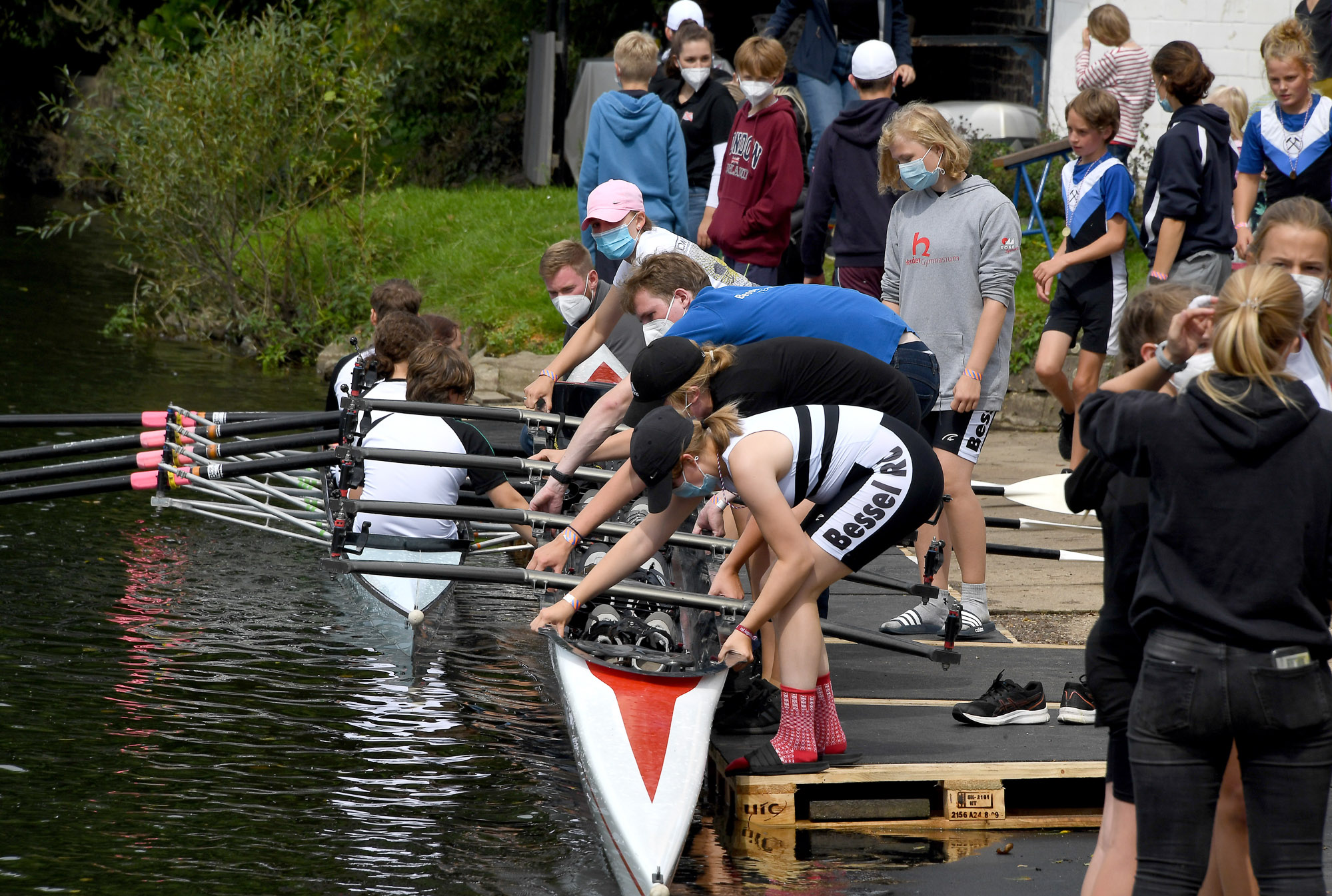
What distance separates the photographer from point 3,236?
20.4m

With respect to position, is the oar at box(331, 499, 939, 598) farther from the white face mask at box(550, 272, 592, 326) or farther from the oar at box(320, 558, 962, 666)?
the white face mask at box(550, 272, 592, 326)

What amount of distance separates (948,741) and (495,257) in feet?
33.2

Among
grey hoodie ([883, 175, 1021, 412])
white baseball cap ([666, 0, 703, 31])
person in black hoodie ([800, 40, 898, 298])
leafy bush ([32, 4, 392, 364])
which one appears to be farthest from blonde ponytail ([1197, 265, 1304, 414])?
leafy bush ([32, 4, 392, 364])

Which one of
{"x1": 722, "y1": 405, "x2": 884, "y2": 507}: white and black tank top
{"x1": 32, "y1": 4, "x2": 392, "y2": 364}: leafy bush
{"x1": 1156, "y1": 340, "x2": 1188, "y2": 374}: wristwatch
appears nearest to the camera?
{"x1": 1156, "y1": 340, "x2": 1188, "y2": 374}: wristwatch

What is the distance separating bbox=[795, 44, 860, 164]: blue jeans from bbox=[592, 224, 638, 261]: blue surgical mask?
11.3 feet

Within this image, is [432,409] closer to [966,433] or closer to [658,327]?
[658,327]

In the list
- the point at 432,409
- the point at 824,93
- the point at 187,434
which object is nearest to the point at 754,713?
the point at 432,409

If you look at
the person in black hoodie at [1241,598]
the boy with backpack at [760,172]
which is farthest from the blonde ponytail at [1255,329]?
the boy with backpack at [760,172]

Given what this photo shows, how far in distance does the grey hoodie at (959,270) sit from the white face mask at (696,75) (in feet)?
9.85

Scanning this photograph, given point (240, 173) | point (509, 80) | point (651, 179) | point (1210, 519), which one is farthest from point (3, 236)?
point (1210, 519)

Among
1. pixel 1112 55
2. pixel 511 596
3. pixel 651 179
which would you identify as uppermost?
pixel 1112 55

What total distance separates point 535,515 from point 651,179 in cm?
349

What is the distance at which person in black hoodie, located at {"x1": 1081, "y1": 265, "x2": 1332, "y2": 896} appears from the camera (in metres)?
2.72

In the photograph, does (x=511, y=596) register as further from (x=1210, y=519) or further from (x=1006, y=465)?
(x=1210, y=519)
